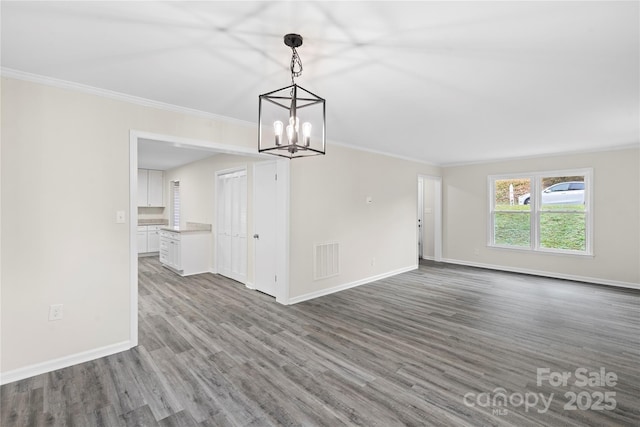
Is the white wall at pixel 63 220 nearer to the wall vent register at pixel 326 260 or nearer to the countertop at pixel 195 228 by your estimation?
the wall vent register at pixel 326 260

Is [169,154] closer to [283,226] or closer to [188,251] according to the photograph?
[188,251]

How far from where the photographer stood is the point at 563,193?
19.3ft

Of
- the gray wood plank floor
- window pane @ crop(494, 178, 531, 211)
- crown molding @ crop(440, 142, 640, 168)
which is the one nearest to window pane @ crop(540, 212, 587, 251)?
window pane @ crop(494, 178, 531, 211)

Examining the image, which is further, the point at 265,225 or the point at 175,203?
the point at 175,203

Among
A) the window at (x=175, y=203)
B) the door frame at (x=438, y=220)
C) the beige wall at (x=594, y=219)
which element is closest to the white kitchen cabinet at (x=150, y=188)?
the window at (x=175, y=203)

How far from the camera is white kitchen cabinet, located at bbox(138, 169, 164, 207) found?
8.47 metres

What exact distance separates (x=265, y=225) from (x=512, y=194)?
5.43m

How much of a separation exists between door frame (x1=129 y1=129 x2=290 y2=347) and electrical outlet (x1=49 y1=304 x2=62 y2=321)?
1.75ft

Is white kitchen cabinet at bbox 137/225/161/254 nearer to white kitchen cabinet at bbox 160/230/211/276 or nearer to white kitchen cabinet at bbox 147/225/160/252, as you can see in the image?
white kitchen cabinet at bbox 147/225/160/252

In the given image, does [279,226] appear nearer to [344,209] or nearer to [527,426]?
[344,209]

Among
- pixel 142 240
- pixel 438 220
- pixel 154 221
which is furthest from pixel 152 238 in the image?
pixel 438 220

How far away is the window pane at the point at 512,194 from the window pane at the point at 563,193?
11.8 inches

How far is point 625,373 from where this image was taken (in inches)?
101

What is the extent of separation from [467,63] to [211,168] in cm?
537
